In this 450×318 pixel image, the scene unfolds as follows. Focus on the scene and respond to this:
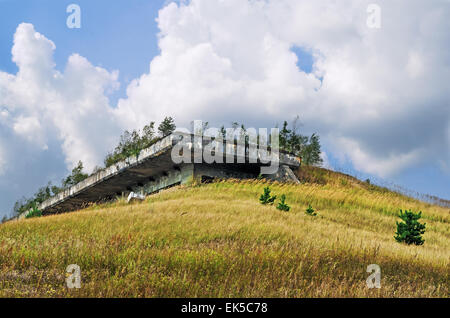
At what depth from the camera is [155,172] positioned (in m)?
25.7

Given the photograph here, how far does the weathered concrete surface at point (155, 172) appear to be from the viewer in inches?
889

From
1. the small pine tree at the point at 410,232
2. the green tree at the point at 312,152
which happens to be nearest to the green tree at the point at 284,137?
the green tree at the point at 312,152

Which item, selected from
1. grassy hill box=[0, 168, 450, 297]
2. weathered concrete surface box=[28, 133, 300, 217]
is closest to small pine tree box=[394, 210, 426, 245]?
grassy hill box=[0, 168, 450, 297]

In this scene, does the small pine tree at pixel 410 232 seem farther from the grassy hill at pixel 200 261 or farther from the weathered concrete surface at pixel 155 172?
the weathered concrete surface at pixel 155 172

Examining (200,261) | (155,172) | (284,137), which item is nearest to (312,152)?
(284,137)

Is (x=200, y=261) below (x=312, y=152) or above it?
below

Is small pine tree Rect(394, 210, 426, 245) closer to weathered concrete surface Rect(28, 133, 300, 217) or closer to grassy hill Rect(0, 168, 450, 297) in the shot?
grassy hill Rect(0, 168, 450, 297)

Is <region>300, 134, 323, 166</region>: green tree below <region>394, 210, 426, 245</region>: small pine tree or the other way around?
the other way around

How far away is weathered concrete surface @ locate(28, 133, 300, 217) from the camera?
22.6 meters

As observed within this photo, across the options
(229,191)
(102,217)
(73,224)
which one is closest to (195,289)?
(73,224)

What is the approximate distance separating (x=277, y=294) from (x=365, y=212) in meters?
15.3

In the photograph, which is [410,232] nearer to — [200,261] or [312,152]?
[200,261]

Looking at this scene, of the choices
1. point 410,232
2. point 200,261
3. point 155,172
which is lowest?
point 200,261
